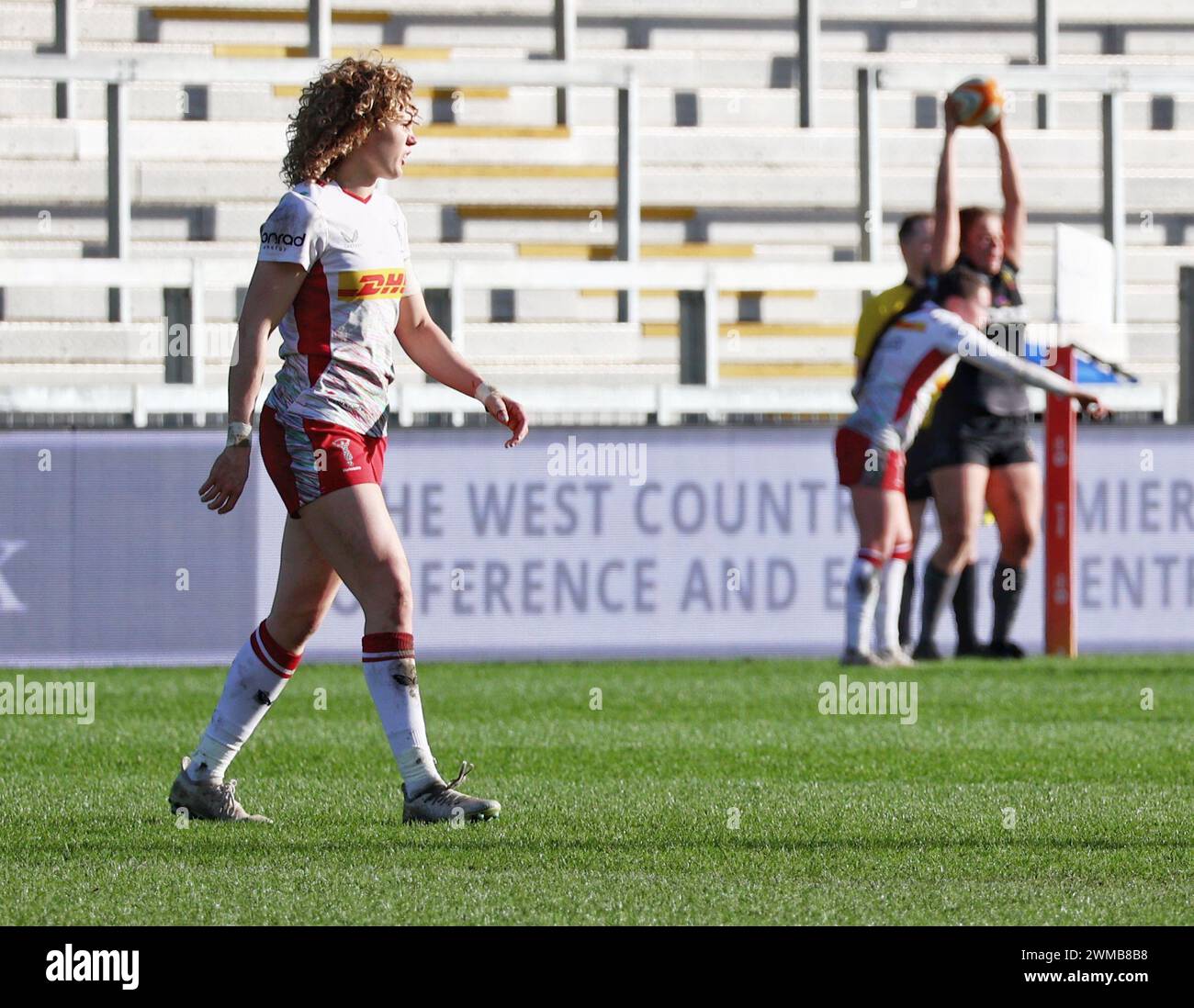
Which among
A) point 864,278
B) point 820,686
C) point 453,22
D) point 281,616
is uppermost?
point 453,22

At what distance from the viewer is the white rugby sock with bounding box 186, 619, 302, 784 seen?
18.9 ft

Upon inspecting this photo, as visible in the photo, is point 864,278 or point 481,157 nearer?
point 864,278

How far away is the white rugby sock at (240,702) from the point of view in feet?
18.9

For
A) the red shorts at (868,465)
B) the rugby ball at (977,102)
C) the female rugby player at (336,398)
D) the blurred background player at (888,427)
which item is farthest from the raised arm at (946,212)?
the female rugby player at (336,398)

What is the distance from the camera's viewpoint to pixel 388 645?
5602mm

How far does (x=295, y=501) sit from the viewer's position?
5.52 meters

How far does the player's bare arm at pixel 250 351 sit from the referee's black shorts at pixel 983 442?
257 inches

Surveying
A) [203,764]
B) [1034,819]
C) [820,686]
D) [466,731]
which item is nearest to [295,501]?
[203,764]

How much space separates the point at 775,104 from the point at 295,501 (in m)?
14.6

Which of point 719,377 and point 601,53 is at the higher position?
point 601,53

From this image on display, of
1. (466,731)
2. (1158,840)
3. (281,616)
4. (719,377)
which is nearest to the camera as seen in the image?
(1158,840)

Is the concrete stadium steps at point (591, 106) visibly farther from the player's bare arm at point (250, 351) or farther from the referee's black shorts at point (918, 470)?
the player's bare arm at point (250, 351)

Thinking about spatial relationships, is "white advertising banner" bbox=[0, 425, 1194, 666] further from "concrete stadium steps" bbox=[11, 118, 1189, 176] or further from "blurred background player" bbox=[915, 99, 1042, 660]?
"concrete stadium steps" bbox=[11, 118, 1189, 176]

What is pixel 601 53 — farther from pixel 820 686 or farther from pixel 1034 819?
pixel 1034 819
